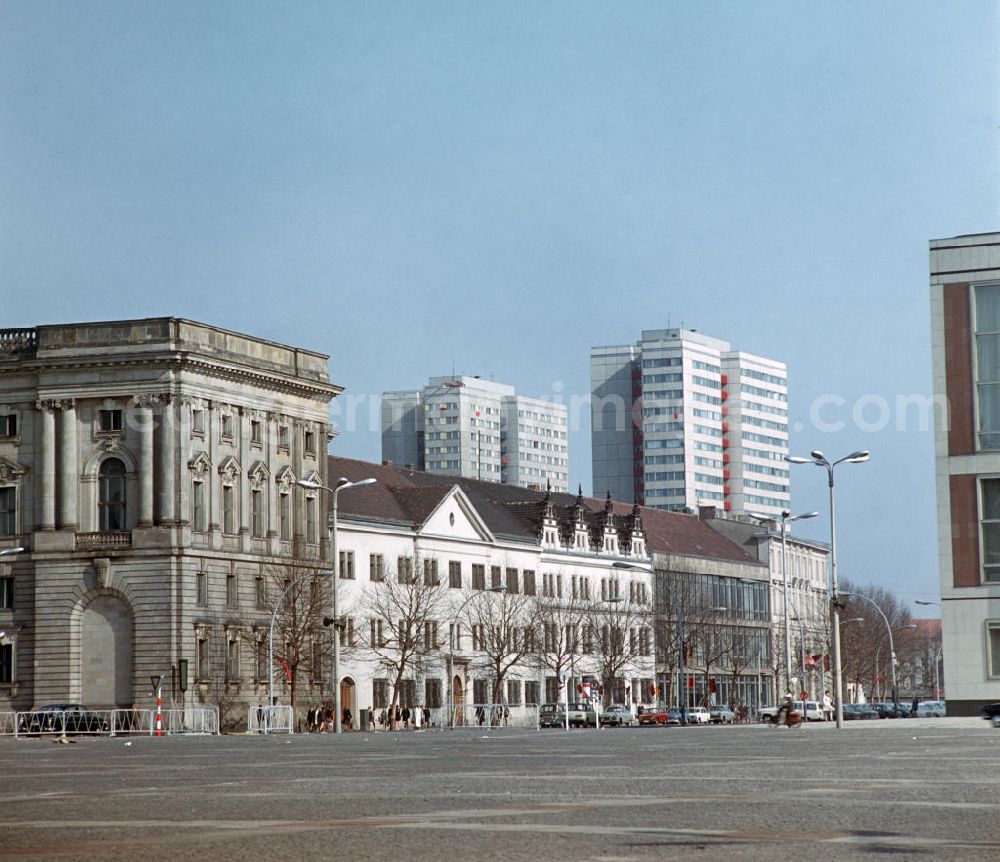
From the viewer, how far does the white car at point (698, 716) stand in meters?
103

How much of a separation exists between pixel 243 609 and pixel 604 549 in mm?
41104

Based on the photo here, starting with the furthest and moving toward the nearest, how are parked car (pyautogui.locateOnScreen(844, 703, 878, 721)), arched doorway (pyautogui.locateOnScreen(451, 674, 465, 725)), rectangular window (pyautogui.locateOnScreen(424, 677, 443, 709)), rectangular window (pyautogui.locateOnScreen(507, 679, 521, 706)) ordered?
rectangular window (pyautogui.locateOnScreen(507, 679, 521, 706))
parked car (pyautogui.locateOnScreen(844, 703, 878, 721))
rectangular window (pyautogui.locateOnScreen(424, 677, 443, 709))
arched doorway (pyautogui.locateOnScreen(451, 674, 465, 725))

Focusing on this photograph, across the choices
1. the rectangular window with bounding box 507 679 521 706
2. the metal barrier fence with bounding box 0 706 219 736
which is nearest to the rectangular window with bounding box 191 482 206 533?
the metal barrier fence with bounding box 0 706 219 736

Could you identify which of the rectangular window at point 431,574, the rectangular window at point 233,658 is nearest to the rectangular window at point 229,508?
the rectangular window at point 233,658

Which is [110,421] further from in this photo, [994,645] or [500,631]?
[994,645]

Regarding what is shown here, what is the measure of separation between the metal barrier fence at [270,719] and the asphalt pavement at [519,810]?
49.7 meters

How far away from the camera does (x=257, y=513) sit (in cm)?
9800

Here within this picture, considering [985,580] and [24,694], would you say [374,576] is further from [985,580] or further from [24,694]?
[985,580]

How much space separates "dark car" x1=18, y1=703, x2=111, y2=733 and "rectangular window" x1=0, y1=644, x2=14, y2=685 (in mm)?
10047

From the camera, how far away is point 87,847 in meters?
14.5

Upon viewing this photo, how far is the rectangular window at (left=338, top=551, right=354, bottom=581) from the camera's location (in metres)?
102

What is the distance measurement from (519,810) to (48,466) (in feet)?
257

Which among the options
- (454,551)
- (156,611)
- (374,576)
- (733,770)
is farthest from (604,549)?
(733,770)

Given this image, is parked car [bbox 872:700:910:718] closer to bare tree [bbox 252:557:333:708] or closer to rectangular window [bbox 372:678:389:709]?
rectangular window [bbox 372:678:389:709]
